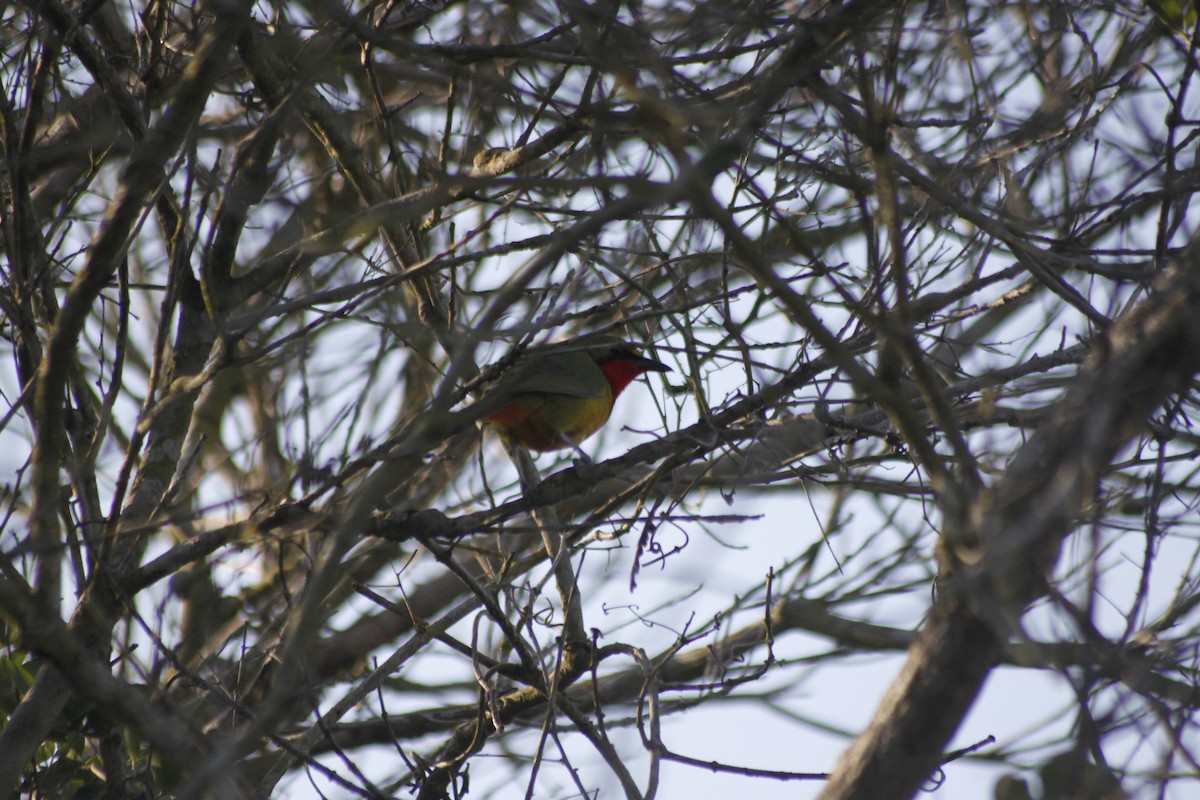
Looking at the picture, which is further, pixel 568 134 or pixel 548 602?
pixel 548 602

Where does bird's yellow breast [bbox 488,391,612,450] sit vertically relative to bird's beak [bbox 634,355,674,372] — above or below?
below

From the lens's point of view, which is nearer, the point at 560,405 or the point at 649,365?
the point at 560,405

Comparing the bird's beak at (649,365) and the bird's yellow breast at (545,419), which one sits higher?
the bird's beak at (649,365)

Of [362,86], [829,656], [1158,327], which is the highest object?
[362,86]

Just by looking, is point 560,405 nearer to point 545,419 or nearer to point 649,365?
point 545,419

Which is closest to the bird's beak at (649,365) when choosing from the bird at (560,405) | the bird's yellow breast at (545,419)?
the bird at (560,405)

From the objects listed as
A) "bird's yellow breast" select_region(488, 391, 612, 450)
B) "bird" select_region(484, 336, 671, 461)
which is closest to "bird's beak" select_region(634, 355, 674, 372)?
"bird" select_region(484, 336, 671, 461)

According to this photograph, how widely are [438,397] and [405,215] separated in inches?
14.3

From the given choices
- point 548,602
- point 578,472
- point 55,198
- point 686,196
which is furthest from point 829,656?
point 686,196

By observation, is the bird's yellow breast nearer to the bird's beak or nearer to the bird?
the bird

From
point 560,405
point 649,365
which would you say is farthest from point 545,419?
point 649,365

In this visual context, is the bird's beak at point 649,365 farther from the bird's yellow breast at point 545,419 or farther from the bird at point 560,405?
the bird's yellow breast at point 545,419

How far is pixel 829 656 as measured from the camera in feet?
21.9

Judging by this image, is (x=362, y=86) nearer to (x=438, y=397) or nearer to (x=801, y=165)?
(x=801, y=165)
